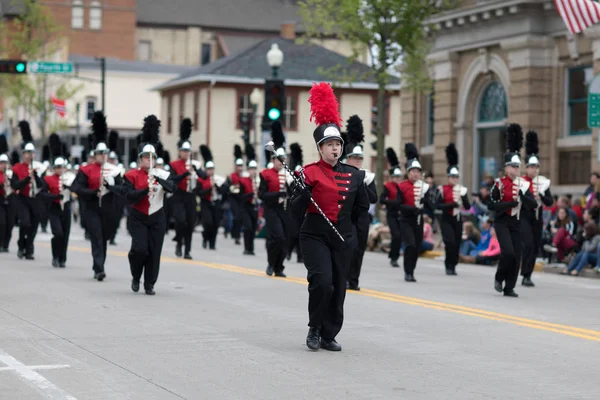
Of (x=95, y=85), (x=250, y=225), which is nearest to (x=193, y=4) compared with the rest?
(x=95, y=85)

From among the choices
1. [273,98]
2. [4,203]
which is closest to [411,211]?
[4,203]

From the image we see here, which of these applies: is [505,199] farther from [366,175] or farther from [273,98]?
[273,98]

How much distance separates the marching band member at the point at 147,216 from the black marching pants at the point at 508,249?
4.60 meters

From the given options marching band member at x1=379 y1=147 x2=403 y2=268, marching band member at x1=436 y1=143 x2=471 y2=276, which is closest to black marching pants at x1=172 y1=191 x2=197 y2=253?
marching band member at x1=379 y1=147 x2=403 y2=268

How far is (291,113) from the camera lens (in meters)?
63.8

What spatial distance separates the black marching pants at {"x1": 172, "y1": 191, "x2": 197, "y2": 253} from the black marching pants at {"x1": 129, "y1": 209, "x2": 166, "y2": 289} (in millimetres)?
8265

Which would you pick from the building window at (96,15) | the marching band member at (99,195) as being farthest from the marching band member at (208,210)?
the building window at (96,15)

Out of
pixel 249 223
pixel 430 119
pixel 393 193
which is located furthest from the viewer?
pixel 430 119

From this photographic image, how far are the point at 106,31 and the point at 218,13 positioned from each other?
9.26 meters

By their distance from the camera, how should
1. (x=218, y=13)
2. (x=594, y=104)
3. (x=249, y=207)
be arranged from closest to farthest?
1. (x=594, y=104)
2. (x=249, y=207)
3. (x=218, y=13)

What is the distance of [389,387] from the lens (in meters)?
9.34

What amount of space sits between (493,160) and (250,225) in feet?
36.3

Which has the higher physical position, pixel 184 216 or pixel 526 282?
pixel 184 216

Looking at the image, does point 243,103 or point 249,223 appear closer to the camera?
point 249,223
